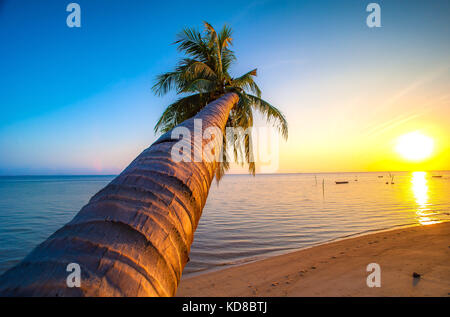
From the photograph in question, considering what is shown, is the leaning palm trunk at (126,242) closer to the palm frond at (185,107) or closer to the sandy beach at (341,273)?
the sandy beach at (341,273)

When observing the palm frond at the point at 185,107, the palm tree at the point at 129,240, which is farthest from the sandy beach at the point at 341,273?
the palm frond at the point at 185,107

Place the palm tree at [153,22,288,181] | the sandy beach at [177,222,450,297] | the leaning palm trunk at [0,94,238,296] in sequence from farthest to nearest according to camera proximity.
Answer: the palm tree at [153,22,288,181], the sandy beach at [177,222,450,297], the leaning palm trunk at [0,94,238,296]

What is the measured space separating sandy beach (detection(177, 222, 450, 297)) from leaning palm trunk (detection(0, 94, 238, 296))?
4004mm

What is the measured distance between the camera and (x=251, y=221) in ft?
36.6

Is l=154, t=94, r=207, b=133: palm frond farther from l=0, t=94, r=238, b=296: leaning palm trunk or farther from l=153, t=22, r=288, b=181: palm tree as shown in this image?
l=0, t=94, r=238, b=296: leaning palm trunk

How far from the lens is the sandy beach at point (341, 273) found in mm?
4137

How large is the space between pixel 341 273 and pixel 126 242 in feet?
18.3

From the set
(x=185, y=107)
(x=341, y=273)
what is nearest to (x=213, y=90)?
(x=185, y=107)

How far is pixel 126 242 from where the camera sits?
3.40 ft

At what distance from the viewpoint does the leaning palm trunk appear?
0.84 meters

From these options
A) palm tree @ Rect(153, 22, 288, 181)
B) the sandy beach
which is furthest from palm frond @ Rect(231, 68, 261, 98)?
the sandy beach

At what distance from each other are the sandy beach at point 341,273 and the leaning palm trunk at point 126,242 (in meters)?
4.00

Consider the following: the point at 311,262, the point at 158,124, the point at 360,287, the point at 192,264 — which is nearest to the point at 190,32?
the point at 158,124
